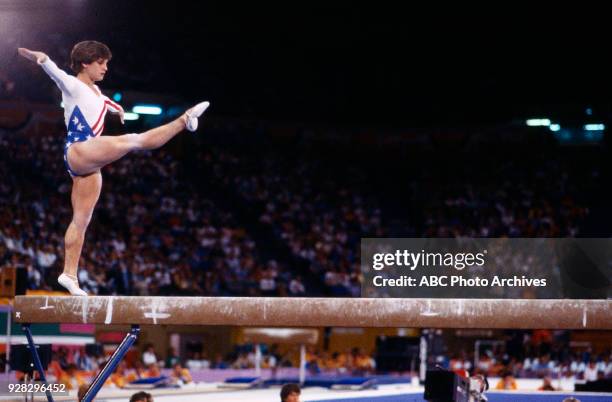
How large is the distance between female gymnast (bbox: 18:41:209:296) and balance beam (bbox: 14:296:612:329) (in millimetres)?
229

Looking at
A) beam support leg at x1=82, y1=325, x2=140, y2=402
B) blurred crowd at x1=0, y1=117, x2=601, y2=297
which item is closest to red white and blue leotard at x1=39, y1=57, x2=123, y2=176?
beam support leg at x1=82, y1=325, x2=140, y2=402

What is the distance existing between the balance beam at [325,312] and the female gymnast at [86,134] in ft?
0.75

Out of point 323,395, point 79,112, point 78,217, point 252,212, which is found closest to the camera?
point 79,112

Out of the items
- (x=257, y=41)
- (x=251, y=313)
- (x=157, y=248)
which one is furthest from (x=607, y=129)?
(x=251, y=313)

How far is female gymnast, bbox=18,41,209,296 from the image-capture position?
216 inches

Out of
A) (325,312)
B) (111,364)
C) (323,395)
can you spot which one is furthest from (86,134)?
(323,395)

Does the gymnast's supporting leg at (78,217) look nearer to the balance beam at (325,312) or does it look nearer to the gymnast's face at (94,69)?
the balance beam at (325,312)

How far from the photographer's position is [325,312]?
17.9ft

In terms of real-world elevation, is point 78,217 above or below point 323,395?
above

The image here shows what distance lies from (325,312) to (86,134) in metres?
1.85

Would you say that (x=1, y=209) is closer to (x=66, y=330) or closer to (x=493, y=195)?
(x=66, y=330)

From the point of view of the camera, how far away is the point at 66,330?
16.0 m

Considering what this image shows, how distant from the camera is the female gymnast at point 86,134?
18.0 feet

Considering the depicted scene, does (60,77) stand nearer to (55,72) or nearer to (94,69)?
(55,72)
